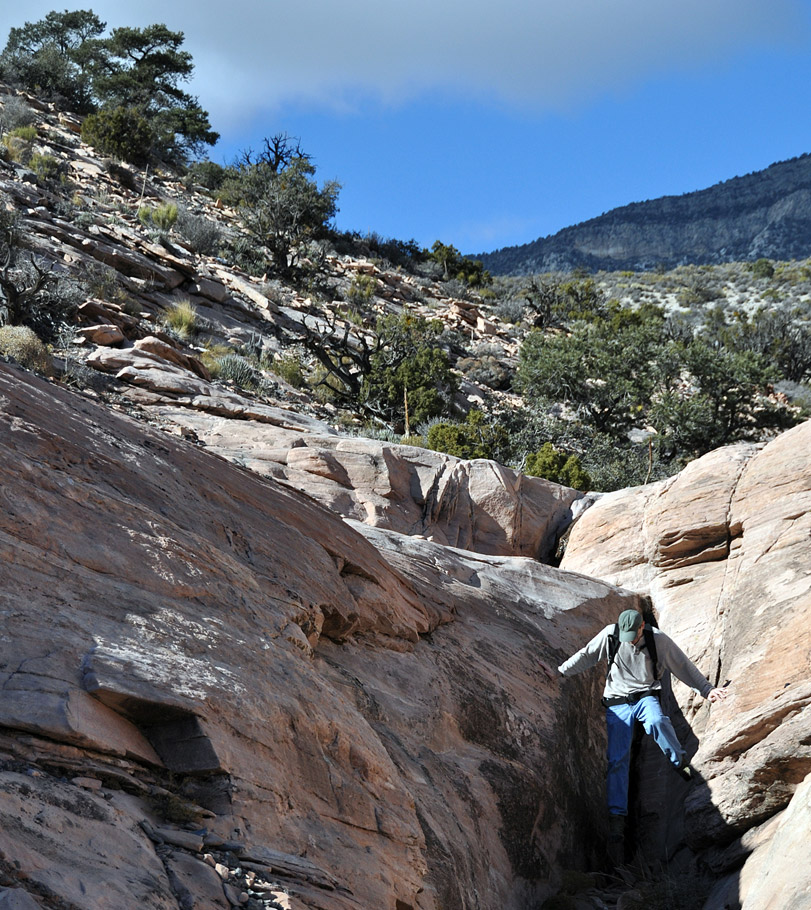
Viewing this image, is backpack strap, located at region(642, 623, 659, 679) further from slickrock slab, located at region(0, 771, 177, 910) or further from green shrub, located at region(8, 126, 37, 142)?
green shrub, located at region(8, 126, 37, 142)

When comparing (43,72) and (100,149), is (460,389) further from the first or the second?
(43,72)

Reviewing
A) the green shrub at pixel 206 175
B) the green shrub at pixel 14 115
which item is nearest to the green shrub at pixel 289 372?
the green shrub at pixel 14 115

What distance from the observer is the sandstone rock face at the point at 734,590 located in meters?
6.54

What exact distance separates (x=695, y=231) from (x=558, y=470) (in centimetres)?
12257

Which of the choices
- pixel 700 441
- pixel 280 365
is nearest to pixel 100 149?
pixel 280 365

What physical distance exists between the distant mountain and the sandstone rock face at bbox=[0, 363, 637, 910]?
103 metres

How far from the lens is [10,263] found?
1723 cm

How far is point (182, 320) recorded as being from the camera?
2077 cm

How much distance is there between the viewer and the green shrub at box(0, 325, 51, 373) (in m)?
12.0

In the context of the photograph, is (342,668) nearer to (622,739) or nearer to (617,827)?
(622,739)

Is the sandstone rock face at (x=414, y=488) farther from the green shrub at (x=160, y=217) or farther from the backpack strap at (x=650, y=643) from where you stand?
the green shrub at (x=160, y=217)

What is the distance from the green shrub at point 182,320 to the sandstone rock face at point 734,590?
11.4 m

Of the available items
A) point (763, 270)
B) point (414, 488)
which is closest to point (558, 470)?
point (414, 488)

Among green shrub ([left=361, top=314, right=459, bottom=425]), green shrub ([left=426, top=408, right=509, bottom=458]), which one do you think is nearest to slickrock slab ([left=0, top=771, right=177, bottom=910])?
green shrub ([left=426, top=408, right=509, bottom=458])
